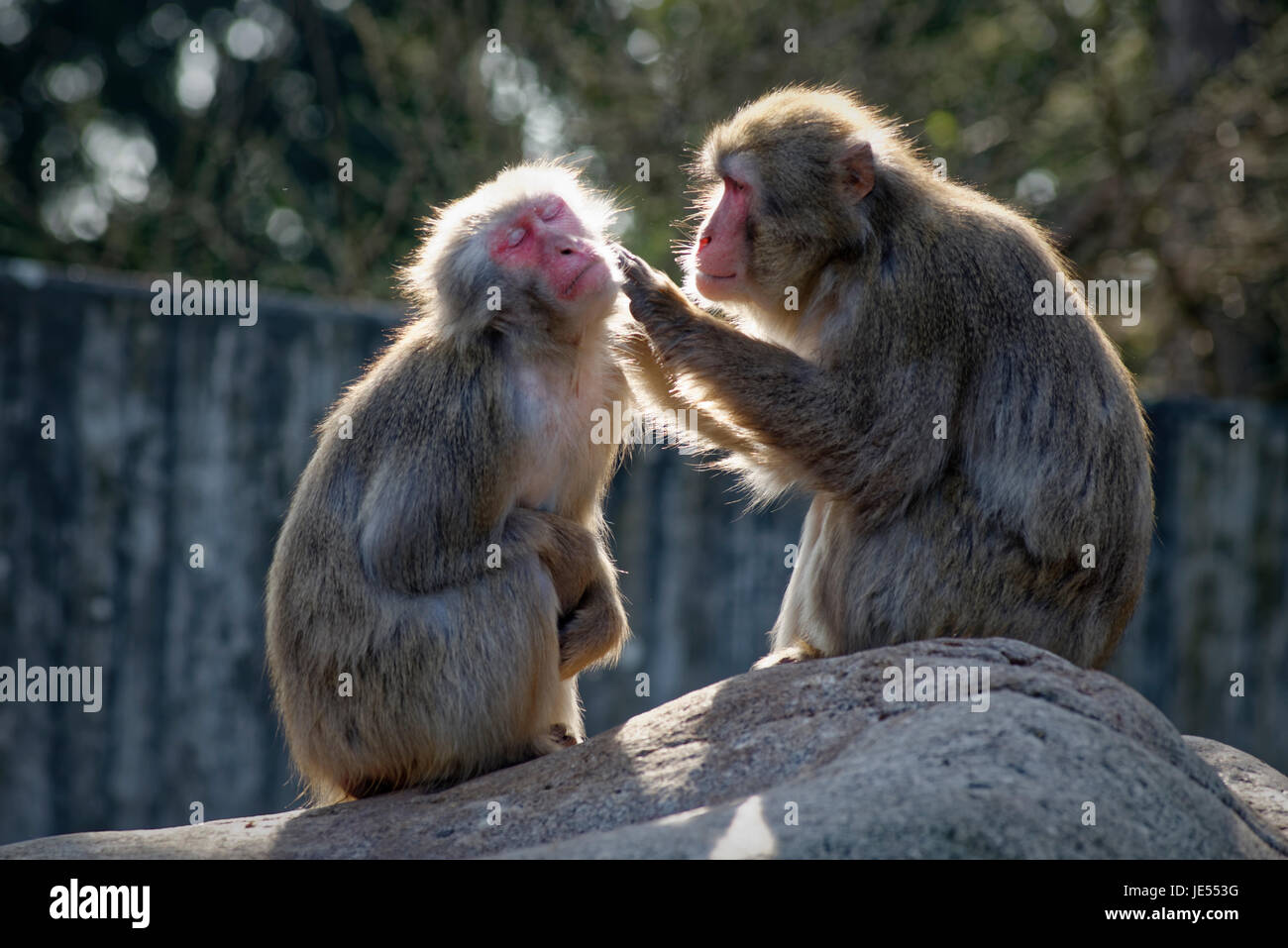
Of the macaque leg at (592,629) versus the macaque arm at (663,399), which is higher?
the macaque arm at (663,399)

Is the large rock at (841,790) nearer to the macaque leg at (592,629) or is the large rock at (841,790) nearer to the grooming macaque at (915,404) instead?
the macaque leg at (592,629)

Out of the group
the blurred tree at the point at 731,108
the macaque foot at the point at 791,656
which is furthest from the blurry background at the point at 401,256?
the macaque foot at the point at 791,656

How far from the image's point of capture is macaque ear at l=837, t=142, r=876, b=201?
4676 millimetres

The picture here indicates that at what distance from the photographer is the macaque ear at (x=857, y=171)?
15.3ft

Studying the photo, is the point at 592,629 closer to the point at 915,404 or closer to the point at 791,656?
the point at 791,656

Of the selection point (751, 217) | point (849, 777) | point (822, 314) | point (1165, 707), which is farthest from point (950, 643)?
point (1165, 707)

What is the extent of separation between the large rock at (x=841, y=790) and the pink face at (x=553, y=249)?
1.38 metres

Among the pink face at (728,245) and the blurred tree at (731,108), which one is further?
the blurred tree at (731,108)

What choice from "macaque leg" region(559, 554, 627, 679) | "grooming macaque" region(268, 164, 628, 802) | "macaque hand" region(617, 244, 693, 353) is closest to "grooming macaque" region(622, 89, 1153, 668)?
"macaque hand" region(617, 244, 693, 353)

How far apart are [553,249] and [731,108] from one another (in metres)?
6.59

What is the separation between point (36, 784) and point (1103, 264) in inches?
340

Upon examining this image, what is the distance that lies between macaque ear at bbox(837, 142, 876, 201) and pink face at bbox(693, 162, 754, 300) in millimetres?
318

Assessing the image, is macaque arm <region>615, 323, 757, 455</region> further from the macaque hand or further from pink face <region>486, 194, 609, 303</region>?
pink face <region>486, 194, 609, 303</region>
